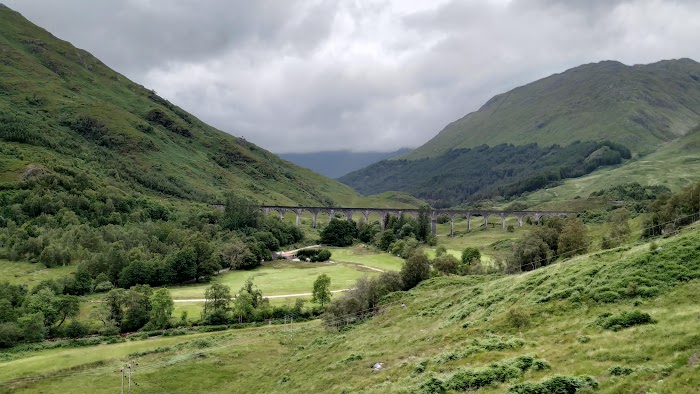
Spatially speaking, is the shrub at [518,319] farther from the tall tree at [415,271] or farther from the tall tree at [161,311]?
the tall tree at [161,311]

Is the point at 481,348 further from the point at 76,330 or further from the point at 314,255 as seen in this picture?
the point at 314,255

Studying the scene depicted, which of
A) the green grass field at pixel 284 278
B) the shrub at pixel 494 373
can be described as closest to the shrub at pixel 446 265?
the green grass field at pixel 284 278

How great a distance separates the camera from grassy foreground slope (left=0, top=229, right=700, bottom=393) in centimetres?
2147

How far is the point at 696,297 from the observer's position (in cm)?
2625

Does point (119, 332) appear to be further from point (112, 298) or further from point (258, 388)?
point (258, 388)

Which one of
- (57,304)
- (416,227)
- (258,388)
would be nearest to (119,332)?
(57,304)

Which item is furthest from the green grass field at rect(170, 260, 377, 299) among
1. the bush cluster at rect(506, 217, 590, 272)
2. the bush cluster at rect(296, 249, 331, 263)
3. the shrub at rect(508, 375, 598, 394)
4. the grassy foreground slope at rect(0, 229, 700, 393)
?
the shrub at rect(508, 375, 598, 394)

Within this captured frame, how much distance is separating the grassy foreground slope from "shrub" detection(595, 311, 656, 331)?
17cm

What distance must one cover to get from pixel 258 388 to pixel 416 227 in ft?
438

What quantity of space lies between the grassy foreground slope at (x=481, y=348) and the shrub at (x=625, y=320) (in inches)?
6.7

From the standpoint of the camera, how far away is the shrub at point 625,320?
25.1m

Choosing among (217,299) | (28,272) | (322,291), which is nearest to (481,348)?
(322,291)

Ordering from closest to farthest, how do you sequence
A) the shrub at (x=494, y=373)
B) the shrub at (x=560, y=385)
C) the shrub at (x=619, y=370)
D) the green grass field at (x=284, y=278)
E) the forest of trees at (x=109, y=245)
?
1. the shrub at (x=560, y=385)
2. the shrub at (x=619, y=370)
3. the shrub at (x=494, y=373)
4. the forest of trees at (x=109, y=245)
5. the green grass field at (x=284, y=278)

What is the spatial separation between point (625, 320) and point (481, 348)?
841 centimetres
